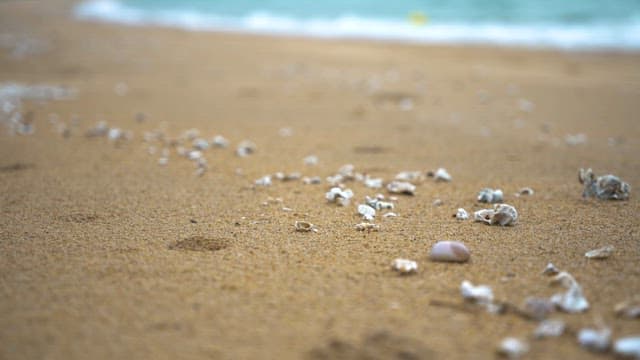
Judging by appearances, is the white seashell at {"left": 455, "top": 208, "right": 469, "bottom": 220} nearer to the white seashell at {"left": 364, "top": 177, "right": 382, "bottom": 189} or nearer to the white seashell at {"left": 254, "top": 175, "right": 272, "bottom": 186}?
the white seashell at {"left": 364, "top": 177, "right": 382, "bottom": 189}

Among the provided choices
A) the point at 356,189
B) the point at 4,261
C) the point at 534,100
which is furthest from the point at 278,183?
the point at 534,100

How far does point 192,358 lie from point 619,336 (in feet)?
3.86

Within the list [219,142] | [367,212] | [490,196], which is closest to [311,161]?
[219,142]

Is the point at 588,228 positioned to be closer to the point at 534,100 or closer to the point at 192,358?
the point at 192,358

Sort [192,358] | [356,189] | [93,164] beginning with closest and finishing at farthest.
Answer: [192,358] < [356,189] < [93,164]

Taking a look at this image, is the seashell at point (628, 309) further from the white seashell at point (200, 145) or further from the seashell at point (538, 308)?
the white seashell at point (200, 145)

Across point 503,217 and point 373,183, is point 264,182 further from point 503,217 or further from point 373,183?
point 503,217

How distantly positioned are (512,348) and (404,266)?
553 mm

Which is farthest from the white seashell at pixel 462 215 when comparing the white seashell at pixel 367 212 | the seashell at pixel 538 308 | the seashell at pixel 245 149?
the seashell at pixel 245 149

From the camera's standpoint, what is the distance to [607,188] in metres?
2.91

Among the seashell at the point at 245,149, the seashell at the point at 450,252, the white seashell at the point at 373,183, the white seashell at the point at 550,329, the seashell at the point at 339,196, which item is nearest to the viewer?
the white seashell at the point at 550,329

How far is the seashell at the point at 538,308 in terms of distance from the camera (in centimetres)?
176

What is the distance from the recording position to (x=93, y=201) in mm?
2936

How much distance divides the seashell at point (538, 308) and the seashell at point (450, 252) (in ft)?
1.28
